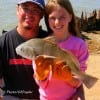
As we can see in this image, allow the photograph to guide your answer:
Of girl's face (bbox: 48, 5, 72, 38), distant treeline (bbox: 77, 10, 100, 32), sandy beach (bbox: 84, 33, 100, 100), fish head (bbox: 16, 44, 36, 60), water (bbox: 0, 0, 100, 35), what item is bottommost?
water (bbox: 0, 0, 100, 35)

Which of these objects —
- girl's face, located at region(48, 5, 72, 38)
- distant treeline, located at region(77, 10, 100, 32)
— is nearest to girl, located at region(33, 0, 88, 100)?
girl's face, located at region(48, 5, 72, 38)

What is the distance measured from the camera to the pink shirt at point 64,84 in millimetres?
Result: 4254

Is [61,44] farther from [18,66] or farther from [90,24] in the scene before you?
[90,24]

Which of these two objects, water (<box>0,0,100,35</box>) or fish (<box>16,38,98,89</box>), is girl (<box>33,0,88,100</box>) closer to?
fish (<box>16,38,98,89</box>)

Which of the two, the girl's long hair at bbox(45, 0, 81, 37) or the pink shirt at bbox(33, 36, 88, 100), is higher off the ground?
the girl's long hair at bbox(45, 0, 81, 37)

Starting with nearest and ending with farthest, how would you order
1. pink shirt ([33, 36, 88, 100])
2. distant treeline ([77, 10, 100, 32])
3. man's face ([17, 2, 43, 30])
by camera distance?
pink shirt ([33, 36, 88, 100]) → man's face ([17, 2, 43, 30]) → distant treeline ([77, 10, 100, 32])

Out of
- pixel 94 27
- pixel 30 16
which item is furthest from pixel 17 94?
pixel 94 27

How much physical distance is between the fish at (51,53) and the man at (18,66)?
30.5 inches

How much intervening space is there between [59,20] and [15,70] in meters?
0.87

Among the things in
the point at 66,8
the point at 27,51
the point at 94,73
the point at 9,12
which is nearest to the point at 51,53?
the point at 27,51

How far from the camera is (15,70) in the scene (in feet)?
15.5

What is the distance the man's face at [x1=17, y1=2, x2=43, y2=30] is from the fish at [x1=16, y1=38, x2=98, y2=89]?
65cm

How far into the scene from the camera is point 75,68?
394 centimetres

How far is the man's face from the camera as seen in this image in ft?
14.9
